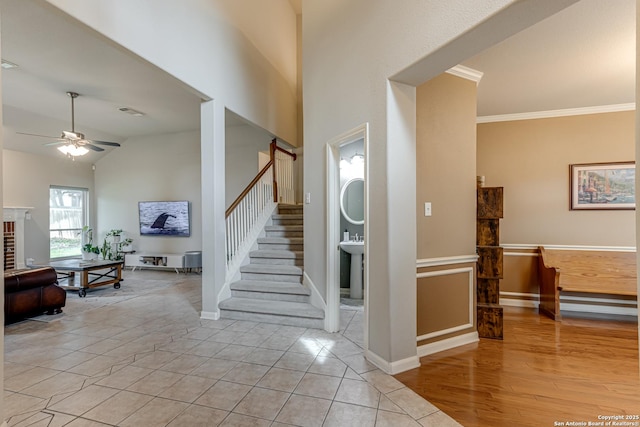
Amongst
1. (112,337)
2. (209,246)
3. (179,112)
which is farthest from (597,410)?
(179,112)

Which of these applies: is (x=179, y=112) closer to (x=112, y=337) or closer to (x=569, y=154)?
(x=112, y=337)

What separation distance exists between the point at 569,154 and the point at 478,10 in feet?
12.4

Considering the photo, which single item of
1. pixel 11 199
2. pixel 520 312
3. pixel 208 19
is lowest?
pixel 520 312

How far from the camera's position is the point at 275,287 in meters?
3.98

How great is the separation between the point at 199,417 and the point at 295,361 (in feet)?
3.01

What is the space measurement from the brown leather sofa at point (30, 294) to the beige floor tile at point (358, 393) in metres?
3.89

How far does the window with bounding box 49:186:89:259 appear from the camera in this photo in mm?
6969

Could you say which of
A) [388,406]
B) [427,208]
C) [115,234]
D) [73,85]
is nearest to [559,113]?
[427,208]

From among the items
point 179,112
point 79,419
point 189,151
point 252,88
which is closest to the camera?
point 79,419

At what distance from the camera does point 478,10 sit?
1602 millimetres

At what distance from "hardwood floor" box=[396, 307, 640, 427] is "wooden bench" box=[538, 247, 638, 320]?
1.87ft

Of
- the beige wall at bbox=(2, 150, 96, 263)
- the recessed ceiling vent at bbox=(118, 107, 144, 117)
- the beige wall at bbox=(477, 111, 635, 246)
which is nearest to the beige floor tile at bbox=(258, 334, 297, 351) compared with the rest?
the beige wall at bbox=(477, 111, 635, 246)

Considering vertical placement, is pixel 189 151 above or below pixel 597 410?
above

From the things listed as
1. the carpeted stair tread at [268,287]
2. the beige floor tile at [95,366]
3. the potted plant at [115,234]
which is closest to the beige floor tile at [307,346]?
the carpeted stair tread at [268,287]
